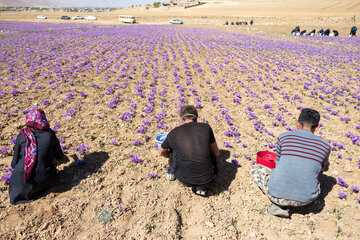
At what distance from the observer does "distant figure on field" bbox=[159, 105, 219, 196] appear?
4191mm

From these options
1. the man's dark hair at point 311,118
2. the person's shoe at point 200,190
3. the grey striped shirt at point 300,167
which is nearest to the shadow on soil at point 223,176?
the person's shoe at point 200,190

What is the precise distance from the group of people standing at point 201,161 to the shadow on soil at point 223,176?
0.50m

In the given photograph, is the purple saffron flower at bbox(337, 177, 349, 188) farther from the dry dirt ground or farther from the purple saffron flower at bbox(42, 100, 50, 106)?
the purple saffron flower at bbox(42, 100, 50, 106)

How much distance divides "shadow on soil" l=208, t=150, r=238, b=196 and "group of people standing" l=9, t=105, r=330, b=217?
1.63 feet

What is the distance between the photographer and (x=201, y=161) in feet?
13.8

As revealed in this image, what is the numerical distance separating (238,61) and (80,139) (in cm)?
1405

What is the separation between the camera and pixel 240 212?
14.5 feet

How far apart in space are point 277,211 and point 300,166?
1132 mm

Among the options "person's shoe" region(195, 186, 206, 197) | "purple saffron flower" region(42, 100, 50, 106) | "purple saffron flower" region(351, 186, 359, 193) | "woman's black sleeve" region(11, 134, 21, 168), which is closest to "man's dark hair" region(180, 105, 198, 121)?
"person's shoe" region(195, 186, 206, 197)

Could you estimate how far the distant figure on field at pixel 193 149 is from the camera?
165 inches

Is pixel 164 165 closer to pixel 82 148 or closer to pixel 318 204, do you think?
pixel 82 148

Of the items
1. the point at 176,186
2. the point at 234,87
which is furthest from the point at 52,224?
the point at 234,87

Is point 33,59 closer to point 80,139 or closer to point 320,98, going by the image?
point 80,139

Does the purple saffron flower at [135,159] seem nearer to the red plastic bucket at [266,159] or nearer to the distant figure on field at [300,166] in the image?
the red plastic bucket at [266,159]
